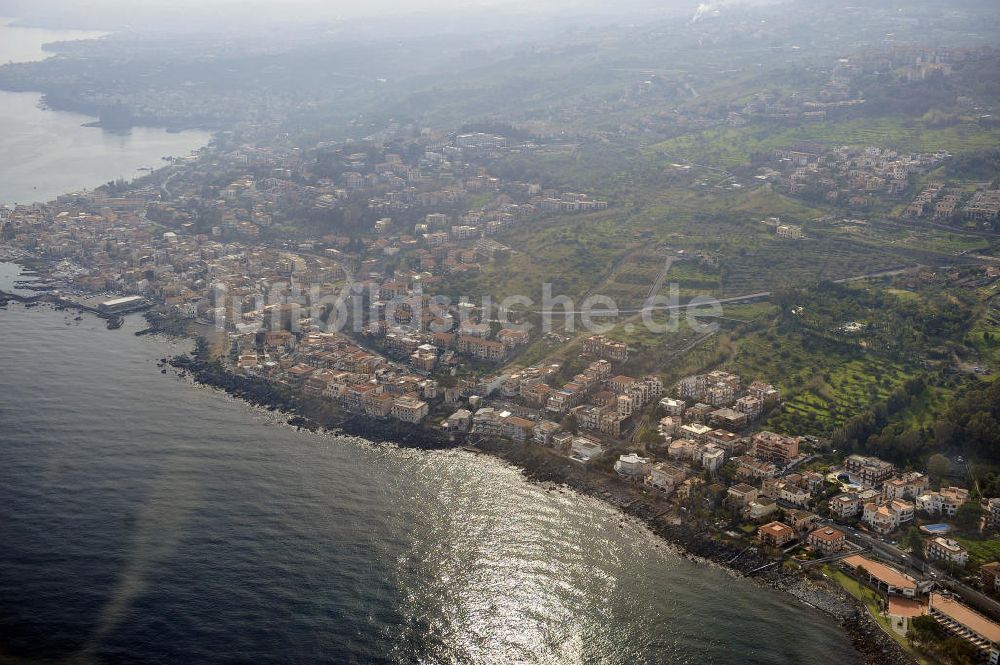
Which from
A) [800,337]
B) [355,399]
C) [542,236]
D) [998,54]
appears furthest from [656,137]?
[355,399]

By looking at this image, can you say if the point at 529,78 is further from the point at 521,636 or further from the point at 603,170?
the point at 521,636

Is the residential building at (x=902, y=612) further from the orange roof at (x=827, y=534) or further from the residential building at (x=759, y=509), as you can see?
the residential building at (x=759, y=509)

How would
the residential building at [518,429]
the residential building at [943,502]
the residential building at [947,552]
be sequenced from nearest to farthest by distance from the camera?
the residential building at [947,552]
the residential building at [943,502]
the residential building at [518,429]

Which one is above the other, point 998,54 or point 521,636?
point 998,54

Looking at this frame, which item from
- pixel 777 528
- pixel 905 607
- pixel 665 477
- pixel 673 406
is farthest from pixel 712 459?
pixel 905 607

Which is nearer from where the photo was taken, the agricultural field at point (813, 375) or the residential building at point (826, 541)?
the residential building at point (826, 541)

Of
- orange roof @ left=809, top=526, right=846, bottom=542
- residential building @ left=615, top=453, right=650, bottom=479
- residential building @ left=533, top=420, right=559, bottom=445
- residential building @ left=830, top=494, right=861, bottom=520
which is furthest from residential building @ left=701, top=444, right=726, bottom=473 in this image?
residential building @ left=533, top=420, right=559, bottom=445

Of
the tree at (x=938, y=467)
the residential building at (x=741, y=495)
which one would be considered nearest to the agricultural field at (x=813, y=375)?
the tree at (x=938, y=467)
